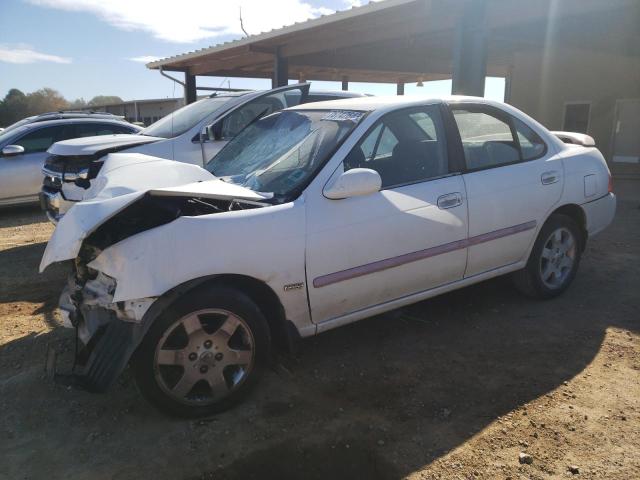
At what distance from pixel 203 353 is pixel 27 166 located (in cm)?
765

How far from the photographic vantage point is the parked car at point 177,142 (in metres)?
6.03

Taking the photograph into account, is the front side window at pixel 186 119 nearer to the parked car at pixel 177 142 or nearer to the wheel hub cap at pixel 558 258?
the parked car at pixel 177 142

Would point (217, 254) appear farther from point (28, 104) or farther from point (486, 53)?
point (28, 104)

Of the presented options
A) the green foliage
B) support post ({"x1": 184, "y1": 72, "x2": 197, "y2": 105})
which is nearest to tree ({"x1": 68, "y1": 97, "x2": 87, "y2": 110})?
the green foliage

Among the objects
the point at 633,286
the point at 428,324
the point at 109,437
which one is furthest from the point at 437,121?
the point at 109,437

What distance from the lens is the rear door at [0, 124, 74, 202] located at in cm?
882

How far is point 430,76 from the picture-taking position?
58.7 ft

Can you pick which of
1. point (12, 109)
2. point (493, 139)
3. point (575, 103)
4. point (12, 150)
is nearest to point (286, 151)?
point (493, 139)

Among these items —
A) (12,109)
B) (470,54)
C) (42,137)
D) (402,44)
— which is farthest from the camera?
(12,109)

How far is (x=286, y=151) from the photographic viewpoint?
3643 mm

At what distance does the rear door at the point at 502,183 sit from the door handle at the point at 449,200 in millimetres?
111

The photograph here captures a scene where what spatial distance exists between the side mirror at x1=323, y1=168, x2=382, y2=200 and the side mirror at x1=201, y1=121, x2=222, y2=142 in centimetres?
335

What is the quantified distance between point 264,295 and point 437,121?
6.03ft

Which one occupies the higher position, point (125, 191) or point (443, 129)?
point (443, 129)
